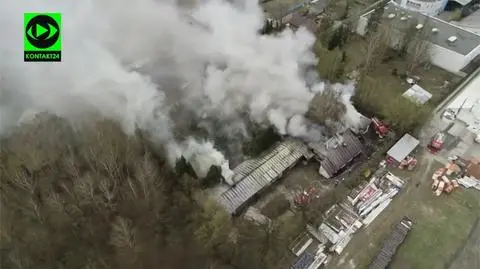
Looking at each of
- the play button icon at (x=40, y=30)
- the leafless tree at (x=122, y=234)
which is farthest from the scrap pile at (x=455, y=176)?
the play button icon at (x=40, y=30)

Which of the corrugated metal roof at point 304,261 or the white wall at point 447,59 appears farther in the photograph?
the white wall at point 447,59

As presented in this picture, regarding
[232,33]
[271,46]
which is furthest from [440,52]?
[232,33]

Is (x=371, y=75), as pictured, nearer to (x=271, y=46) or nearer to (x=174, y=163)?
(x=271, y=46)

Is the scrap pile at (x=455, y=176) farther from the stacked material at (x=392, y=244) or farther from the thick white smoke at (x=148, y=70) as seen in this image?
the thick white smoke at (x=148, y=70)

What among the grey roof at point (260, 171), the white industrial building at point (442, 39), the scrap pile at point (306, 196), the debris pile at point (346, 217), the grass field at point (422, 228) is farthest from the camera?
the white industrial building at point (442, 39)

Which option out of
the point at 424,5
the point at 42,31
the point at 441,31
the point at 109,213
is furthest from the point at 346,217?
the point at 424,5

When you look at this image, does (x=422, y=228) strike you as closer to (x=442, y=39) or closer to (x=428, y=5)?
(x=442, y=39)

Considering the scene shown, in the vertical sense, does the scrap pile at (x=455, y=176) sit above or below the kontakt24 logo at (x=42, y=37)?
below
